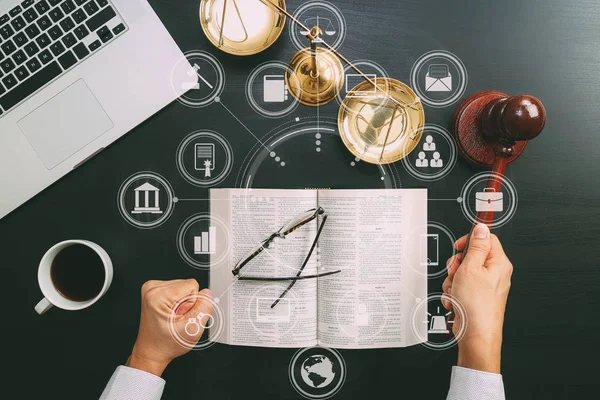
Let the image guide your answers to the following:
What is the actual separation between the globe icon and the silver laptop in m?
0.49

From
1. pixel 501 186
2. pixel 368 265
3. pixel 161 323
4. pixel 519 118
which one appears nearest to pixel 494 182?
pixel 501 186

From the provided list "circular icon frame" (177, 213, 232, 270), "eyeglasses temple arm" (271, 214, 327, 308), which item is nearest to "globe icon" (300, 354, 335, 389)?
"eyeglasses temple arm" (271, 214, 327, 308)

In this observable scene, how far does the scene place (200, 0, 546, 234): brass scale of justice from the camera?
68 cm

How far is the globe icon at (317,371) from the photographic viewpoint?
28.1 inches

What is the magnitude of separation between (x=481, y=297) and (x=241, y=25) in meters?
0.57

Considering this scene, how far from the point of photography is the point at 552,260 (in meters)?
0.73

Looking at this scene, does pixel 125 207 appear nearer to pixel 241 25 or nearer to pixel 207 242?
pixel 207 242

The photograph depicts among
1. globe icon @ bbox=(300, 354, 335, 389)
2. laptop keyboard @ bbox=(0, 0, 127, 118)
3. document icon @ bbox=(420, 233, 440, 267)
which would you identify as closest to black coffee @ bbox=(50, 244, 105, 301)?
laptop keyboard @ bbox=(0, 0, 127, 118)

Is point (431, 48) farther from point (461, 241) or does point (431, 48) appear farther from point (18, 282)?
point (18, 282)

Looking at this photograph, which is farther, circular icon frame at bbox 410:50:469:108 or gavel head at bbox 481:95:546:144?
circular icon frame at bbox 410:50:469:108

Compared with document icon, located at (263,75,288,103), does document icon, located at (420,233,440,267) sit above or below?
below

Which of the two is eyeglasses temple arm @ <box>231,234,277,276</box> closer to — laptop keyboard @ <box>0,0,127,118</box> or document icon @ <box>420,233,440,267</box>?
document icon @ <box>420,233,440,267</box>
